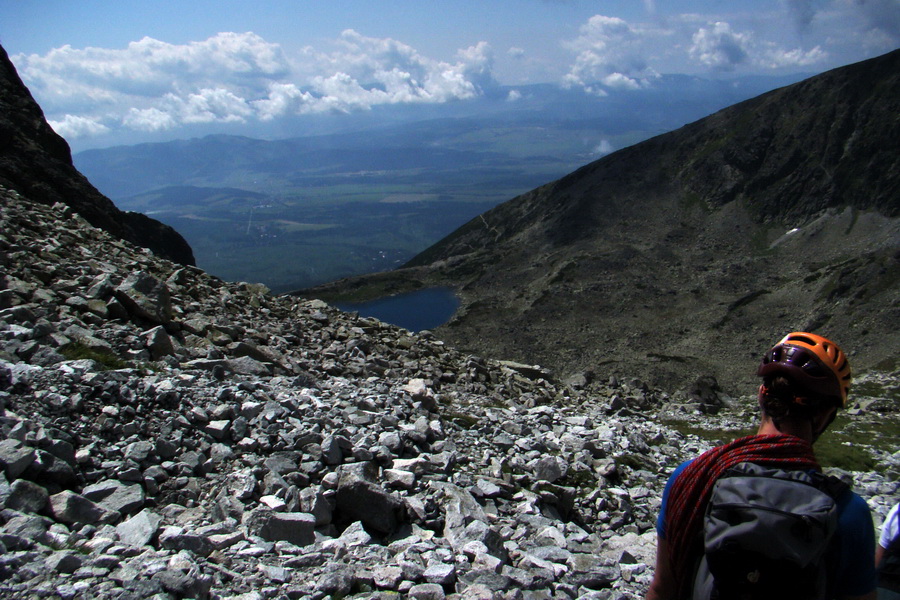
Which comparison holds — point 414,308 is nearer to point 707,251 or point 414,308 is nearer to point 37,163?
point 707,251

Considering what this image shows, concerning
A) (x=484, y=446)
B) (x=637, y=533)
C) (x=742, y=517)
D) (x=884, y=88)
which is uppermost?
(x=884, y=88)

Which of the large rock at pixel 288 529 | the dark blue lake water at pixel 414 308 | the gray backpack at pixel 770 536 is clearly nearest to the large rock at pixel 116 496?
the large rock at pixel 288 529

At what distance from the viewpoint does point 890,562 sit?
494 cm

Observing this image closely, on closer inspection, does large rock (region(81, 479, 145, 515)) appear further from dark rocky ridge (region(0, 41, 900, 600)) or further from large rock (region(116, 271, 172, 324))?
large rock (region(116, 271, 172, 324))

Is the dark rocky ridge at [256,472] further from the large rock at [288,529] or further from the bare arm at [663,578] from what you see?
the bare arm at [663,578]

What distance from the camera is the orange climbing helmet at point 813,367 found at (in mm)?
4480

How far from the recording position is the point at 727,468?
411 cm

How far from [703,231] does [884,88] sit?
5143 cm

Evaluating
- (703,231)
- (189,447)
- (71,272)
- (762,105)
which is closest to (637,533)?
(189,447)

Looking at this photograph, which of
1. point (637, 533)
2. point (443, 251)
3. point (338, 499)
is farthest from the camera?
point (443, 251)

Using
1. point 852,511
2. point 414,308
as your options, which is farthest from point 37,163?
point 414,308

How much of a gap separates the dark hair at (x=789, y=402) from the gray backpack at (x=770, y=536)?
81cm

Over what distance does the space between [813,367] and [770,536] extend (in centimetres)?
172

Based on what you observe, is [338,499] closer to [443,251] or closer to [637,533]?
[637,533]
